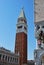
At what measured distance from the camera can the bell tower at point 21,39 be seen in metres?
58.9

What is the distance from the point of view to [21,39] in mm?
62531

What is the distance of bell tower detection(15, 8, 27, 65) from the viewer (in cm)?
5888

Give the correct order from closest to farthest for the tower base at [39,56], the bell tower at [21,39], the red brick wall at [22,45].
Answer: the tower base at [39,56] < the red brick wall at [22,45] < the bell tower at [21,39]

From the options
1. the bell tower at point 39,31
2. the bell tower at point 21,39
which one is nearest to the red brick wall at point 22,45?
the bell tower at point 21,39

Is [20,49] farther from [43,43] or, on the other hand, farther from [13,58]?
[43,43]

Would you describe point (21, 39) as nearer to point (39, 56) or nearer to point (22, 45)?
point (22, 45)

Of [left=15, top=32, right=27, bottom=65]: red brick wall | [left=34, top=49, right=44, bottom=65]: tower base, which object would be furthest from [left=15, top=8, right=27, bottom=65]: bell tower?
[left=34, top=49, right=44, bottom=65]: tower base

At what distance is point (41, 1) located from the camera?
15.6 m

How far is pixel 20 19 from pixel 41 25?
5048cm

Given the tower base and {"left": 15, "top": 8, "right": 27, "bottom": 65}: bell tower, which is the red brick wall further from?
the tower base

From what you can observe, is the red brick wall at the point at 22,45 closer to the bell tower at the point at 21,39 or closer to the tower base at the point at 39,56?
the bell tower at the point at 21,39

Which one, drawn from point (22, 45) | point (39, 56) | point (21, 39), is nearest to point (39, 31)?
point (39, 56)

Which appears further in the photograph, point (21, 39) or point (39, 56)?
point (21, 39)

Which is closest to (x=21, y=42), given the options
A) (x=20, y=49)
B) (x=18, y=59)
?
(x=20, y=49)
